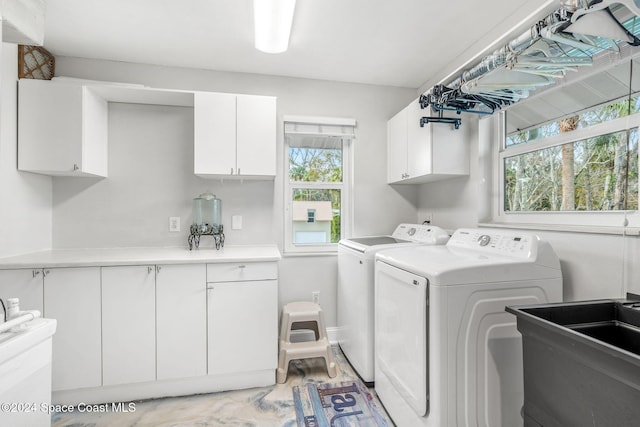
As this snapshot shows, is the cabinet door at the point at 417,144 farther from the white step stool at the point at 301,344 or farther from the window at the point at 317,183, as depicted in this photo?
the white step stool at the point at 301,344

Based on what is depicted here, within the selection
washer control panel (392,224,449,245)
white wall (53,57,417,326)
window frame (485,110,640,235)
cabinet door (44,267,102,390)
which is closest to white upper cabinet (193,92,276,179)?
white wall (53,57,417,326)

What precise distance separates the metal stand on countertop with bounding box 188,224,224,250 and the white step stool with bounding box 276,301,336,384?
0.81 meters

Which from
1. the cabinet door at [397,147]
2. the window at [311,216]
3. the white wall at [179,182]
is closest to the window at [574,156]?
the cabinet door at [397,147]

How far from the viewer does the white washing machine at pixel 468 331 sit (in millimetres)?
1361

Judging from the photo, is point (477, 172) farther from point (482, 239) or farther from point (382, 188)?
point (382, 188)

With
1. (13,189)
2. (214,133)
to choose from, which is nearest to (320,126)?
(214,133)

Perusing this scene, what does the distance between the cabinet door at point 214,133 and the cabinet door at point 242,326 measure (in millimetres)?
914

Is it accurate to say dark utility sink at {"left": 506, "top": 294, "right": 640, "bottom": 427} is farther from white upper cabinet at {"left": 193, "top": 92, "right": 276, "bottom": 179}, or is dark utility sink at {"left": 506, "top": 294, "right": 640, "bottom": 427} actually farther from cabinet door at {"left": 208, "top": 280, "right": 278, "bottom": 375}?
white upper cabinet at {"left": 193, "top": 92, "right": 276, "bottom": 179}

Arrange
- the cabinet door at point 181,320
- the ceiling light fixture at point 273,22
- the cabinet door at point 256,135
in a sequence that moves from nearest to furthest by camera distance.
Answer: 1. the ceiling light fixture at point 273,22
2. the cabinet door at point 181,320
3. the cabinet door at point 256,135

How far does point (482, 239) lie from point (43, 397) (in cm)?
221

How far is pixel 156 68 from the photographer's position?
101 inches

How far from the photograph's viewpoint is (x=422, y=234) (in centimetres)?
243

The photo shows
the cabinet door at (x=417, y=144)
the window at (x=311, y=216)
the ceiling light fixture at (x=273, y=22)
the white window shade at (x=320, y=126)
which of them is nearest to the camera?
the ceiling light fixture at (x=273, y=22)

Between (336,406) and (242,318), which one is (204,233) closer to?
(242,318)
